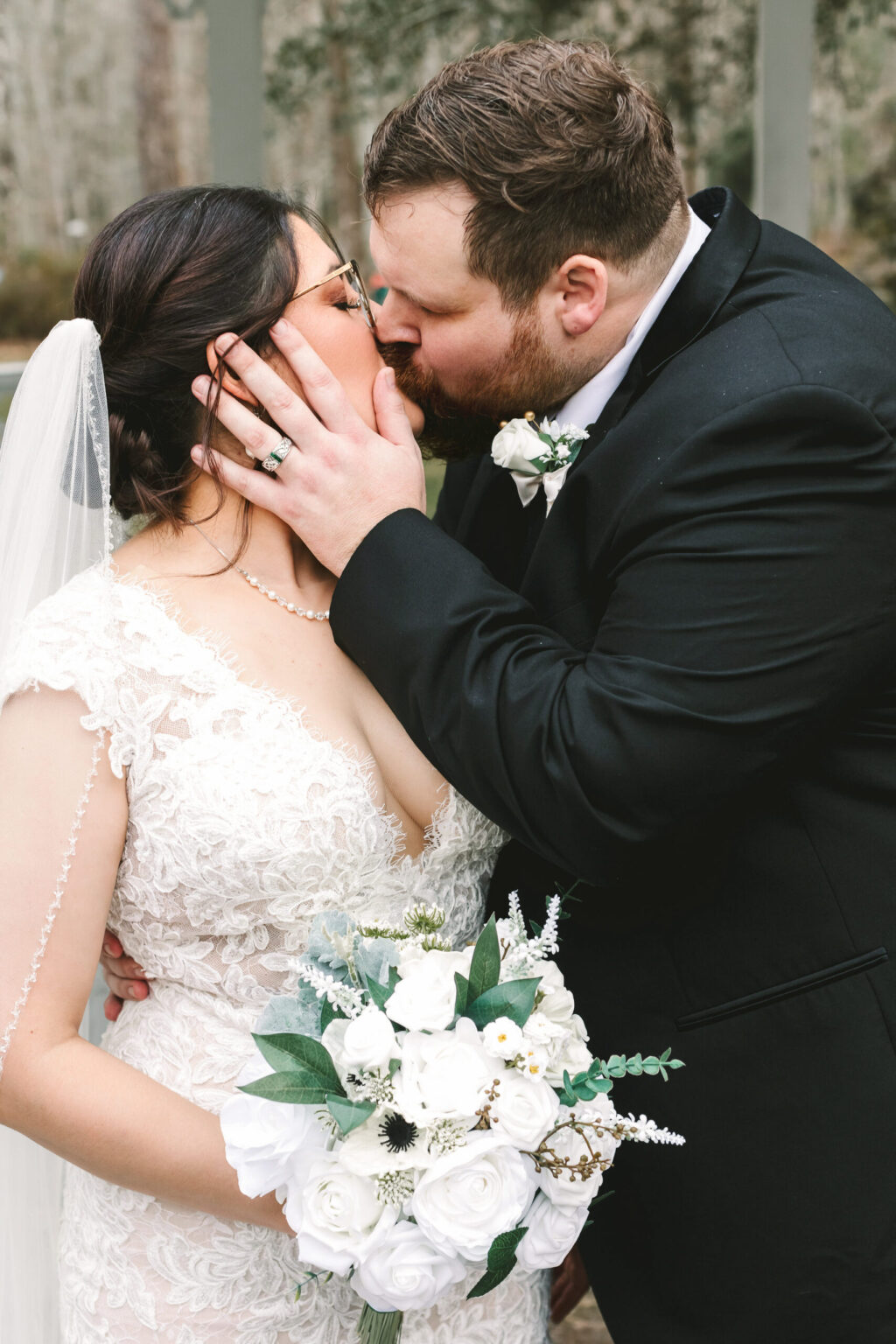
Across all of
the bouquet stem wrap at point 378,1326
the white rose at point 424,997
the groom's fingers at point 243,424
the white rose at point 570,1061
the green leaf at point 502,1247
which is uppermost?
the groom's fingers at point 243,424

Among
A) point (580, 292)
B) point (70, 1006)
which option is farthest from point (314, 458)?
point (70, 1006)

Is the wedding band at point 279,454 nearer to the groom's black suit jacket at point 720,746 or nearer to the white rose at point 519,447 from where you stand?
the groom's black suit jacket at point 720,746

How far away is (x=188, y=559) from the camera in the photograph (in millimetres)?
2010

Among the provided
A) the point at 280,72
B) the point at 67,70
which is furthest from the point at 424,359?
the point at 67,70

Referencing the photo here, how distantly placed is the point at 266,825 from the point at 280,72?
4.40 metres

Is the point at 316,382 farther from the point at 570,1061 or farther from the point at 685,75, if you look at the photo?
the point at 685,75

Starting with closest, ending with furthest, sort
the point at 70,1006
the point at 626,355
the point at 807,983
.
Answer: the point at 70,1006 < the point at 807,983 < the point at 626,355

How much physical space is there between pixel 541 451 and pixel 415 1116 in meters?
1.15

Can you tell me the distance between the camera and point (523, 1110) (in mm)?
1458

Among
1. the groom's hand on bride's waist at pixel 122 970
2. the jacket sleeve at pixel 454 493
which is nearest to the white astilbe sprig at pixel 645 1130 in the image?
the groom's hand on bride's waist at pixel 122 970

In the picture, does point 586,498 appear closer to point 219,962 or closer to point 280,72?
point 219,962

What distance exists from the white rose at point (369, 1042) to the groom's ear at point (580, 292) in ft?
4.25

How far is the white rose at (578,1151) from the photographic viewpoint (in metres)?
1.55

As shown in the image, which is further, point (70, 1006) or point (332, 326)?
point (332, 326)
